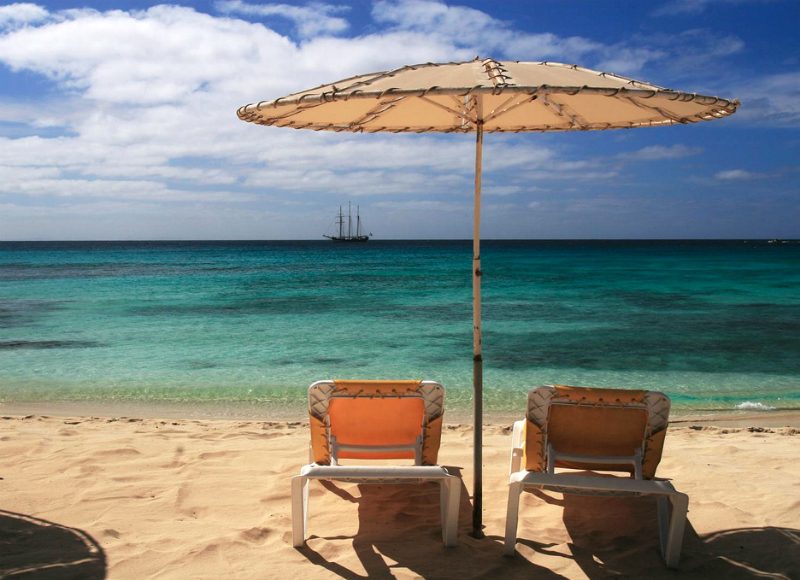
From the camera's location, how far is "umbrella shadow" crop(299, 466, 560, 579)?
308 cm

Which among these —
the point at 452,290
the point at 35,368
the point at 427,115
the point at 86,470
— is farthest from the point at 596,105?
the point at 452,290

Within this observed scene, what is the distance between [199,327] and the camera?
15383 millimetres

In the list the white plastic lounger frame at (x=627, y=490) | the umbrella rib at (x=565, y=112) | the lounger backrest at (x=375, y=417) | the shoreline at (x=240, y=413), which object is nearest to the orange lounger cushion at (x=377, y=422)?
the lounger backrest at (x=375, y=417)

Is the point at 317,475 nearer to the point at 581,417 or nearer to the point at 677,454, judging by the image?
the point at 581,417

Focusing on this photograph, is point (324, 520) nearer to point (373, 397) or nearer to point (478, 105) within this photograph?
point (373, 397)

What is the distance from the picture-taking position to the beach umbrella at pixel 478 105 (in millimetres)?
2697

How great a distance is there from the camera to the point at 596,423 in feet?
11.9

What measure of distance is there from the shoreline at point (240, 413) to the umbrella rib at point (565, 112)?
376cm

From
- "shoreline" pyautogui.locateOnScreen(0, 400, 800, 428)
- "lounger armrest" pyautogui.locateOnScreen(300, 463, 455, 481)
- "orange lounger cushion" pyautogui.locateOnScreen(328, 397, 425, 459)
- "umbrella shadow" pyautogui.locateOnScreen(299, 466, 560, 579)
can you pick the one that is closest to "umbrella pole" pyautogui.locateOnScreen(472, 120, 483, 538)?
"umbrella shadow" pyautogui.locateOnScreen(299, 466, 560, 579)

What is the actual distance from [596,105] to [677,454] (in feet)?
9.25

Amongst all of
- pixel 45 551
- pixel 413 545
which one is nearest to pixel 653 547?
pixel 413 545

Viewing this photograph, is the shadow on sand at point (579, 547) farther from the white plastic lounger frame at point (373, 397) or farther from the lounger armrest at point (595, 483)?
the lounger armrest at point (595, 483)

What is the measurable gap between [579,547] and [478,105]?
7.74 feet

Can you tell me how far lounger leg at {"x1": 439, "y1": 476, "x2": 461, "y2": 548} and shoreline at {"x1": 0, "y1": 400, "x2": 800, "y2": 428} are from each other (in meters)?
3.70
